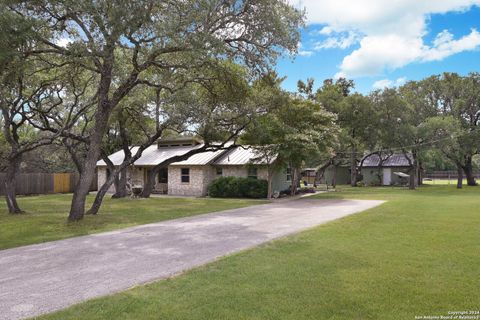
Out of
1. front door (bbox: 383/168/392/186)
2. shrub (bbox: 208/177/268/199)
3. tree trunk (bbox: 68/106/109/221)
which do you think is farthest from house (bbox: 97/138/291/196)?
front door (bbox: 383/168/392/186)

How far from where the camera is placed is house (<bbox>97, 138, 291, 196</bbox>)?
2486 centimetres

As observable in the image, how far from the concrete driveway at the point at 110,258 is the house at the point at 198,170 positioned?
12457 millimetres

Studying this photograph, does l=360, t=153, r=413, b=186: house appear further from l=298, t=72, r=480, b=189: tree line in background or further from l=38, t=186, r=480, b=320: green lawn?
l=38, t=186, r=480, b=320: green lawn

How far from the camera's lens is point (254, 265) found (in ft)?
20.2

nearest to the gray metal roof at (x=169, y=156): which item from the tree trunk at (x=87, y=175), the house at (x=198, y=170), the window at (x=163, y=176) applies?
the house at (x=198, y=170)

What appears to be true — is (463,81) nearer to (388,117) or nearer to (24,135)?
(388,117)

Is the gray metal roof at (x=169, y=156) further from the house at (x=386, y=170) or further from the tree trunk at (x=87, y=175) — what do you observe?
the house at (x=386, y=170)

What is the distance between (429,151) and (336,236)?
28.4 metres

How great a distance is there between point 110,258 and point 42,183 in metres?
25.3

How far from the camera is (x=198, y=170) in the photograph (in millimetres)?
25719

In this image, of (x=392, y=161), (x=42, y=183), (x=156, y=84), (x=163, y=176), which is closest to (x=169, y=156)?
(x=163, y=176)

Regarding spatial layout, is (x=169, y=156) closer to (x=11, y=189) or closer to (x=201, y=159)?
(x=201, y=159)

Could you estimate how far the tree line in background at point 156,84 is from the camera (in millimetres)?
10914


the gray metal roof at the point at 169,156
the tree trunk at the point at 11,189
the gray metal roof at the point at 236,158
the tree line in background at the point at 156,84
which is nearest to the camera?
the tree line in background at the point at 156,84
